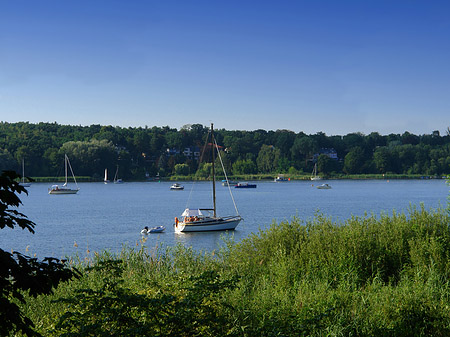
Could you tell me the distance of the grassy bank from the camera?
6.57 metres

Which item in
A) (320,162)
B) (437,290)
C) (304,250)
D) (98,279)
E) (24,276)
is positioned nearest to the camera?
(24,276)

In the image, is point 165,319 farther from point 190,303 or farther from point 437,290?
point 437,290

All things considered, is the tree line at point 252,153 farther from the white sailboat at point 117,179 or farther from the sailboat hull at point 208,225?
the sailboat hull at point 208,225

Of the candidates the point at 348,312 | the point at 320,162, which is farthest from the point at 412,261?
the point at 320,162

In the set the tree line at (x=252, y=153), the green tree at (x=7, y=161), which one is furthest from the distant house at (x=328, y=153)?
the green tree at (x=7, y=161)

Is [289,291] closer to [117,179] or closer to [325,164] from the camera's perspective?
[117,179]

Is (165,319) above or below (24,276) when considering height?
below

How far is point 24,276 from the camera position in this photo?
4219 mm

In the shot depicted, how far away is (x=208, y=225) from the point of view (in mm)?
43781

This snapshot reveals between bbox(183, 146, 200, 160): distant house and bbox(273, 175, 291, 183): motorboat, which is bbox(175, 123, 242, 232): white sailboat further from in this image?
bbox(183, 146, 200, 160): distant house

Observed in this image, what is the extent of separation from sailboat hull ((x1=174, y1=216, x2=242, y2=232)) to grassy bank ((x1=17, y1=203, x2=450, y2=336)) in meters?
29.6

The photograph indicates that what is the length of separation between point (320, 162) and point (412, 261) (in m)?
168

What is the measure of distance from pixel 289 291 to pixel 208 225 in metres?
A: 35.2

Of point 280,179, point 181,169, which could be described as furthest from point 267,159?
point 181,169
